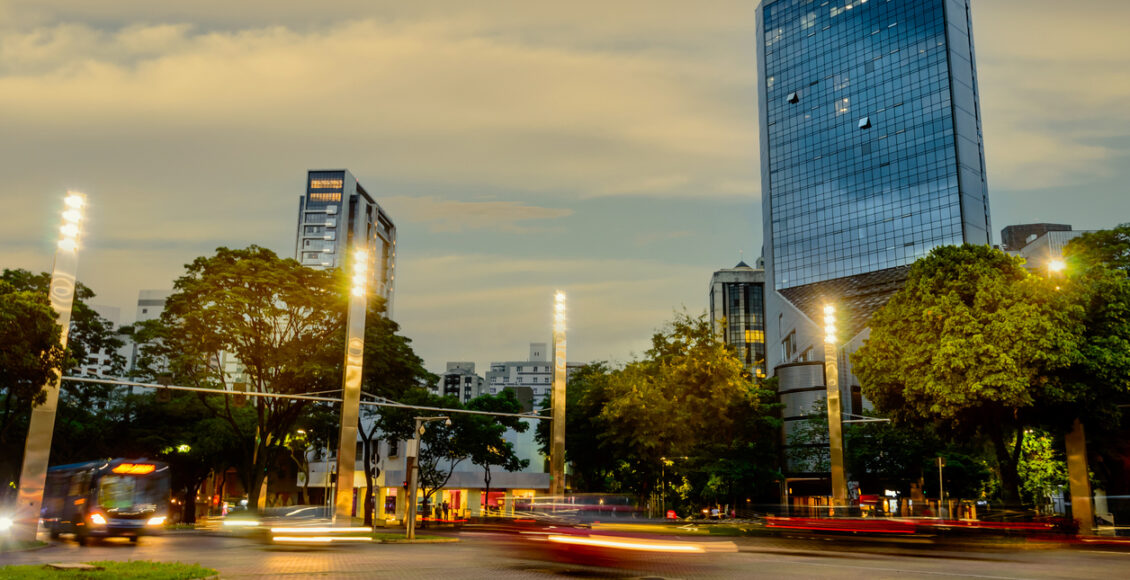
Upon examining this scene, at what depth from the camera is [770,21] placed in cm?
12462

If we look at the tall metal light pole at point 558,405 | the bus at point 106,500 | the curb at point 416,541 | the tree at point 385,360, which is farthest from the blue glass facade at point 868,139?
the bus at point 106,500

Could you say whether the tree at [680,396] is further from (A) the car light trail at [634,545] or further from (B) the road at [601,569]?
(A) the car light trail at [634,545]

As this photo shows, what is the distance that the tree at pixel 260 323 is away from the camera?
36.7 m

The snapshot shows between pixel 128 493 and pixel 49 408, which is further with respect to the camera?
pixel 128 493

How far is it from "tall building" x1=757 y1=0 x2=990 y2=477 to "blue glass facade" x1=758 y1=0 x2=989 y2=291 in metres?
0.15

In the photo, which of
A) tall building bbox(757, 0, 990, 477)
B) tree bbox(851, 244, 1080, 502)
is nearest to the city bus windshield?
tree bbox(851, 244, 1080, 502)

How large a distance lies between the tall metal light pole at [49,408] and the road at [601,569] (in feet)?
3.56

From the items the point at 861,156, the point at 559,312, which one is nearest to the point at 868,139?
the point at 861,156

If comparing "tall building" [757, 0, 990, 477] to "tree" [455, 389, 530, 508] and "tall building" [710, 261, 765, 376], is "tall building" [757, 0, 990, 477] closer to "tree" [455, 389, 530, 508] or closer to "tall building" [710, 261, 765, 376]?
"tree" [455, 389, 530, 508]

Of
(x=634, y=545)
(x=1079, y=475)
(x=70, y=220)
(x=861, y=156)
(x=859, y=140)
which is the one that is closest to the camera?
(x=634, y=545)

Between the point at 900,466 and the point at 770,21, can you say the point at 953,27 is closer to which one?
the point at 770,21

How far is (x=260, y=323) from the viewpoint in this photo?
37344 millimetres

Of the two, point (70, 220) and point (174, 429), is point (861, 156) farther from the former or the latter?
point (70, 220)

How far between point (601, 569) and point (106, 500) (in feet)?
75.7
